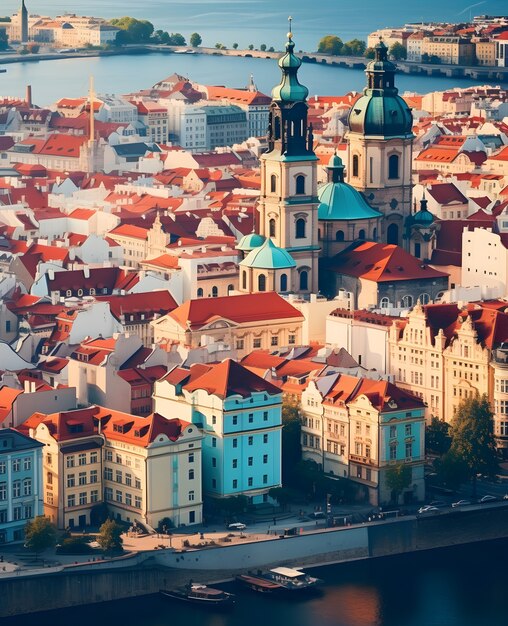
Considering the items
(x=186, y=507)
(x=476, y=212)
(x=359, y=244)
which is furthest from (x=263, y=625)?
(x=476, y=212)

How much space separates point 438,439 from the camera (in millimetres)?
66750

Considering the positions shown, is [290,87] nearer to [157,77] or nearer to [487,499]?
[487,499]

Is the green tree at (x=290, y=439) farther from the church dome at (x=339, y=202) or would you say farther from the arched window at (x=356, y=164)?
the arched window at (x=356, y=164)

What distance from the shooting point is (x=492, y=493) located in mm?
65438

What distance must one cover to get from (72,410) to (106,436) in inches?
87.0

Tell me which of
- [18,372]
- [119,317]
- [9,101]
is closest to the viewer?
[18,372]

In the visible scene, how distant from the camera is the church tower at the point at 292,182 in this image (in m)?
79.6

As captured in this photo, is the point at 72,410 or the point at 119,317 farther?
the point at 119,317

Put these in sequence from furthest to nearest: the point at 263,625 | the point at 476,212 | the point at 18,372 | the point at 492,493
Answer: the point at 476,212 < the point at 18,372 < the point at 492,493 < the point at 263,625

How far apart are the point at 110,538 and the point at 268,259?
20972 millimetres

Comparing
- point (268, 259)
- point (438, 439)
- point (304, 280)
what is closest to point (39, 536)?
point (438, 439)

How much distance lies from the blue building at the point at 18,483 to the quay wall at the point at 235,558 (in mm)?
2340

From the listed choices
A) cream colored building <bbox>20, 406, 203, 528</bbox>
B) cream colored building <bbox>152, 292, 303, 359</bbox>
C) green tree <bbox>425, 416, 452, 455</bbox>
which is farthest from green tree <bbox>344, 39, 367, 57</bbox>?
cream colored building <bbox>20, 406, 203, 528</bbox>

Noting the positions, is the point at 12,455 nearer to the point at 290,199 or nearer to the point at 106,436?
the point at 106,436
